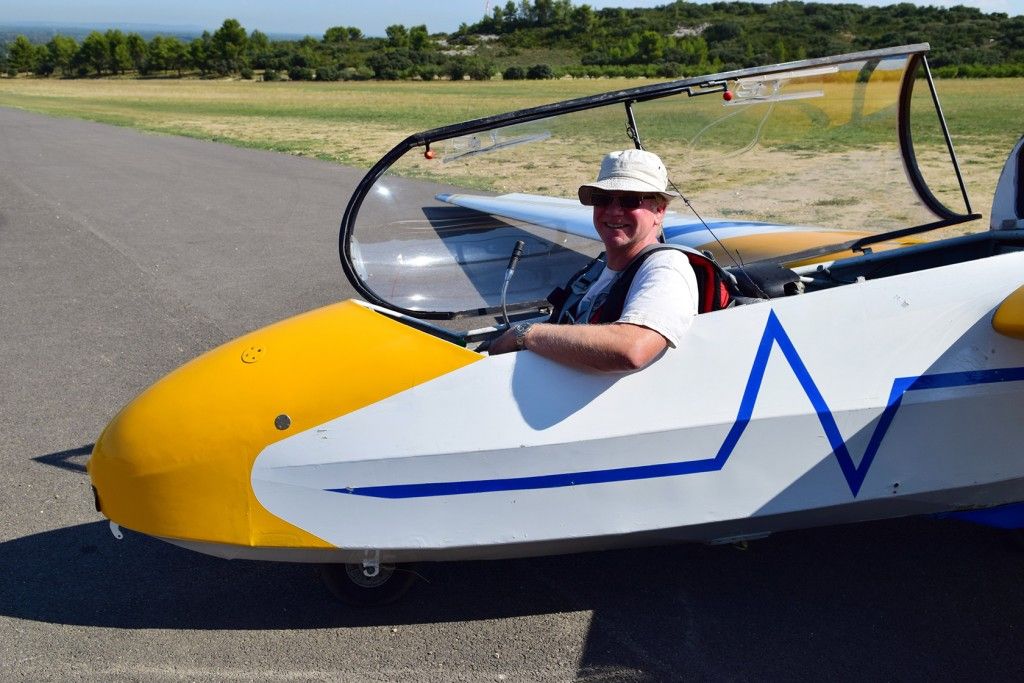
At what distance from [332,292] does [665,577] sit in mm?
4564

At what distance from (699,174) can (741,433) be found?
1848 millimetres

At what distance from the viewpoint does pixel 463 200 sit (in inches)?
198

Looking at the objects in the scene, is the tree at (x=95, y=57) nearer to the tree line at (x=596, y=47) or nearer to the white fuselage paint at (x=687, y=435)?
the tree line at (x=596, y=47)

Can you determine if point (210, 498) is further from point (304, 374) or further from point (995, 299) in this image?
point (995, 299)

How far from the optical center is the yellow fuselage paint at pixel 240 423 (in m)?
2.72

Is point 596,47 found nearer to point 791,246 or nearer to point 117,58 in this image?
point 117,58

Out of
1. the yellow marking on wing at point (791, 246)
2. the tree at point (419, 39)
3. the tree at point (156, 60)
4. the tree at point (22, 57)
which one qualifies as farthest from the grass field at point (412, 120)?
the tree at point (22, 57)

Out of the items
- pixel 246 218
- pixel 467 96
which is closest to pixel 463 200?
pixel 246 218

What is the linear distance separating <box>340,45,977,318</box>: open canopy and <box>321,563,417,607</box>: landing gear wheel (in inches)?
→ 53.2

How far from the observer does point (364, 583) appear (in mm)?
3111

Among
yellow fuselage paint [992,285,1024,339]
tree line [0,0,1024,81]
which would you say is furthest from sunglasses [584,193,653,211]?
tree line [0,0,1024,81]

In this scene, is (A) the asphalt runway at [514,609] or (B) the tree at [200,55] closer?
(A) the asphalt runway at [514,609]

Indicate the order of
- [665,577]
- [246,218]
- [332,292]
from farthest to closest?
[246,218] < [332,292] < [665,577]

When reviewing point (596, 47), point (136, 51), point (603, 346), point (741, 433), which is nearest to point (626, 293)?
point (603, 346)
